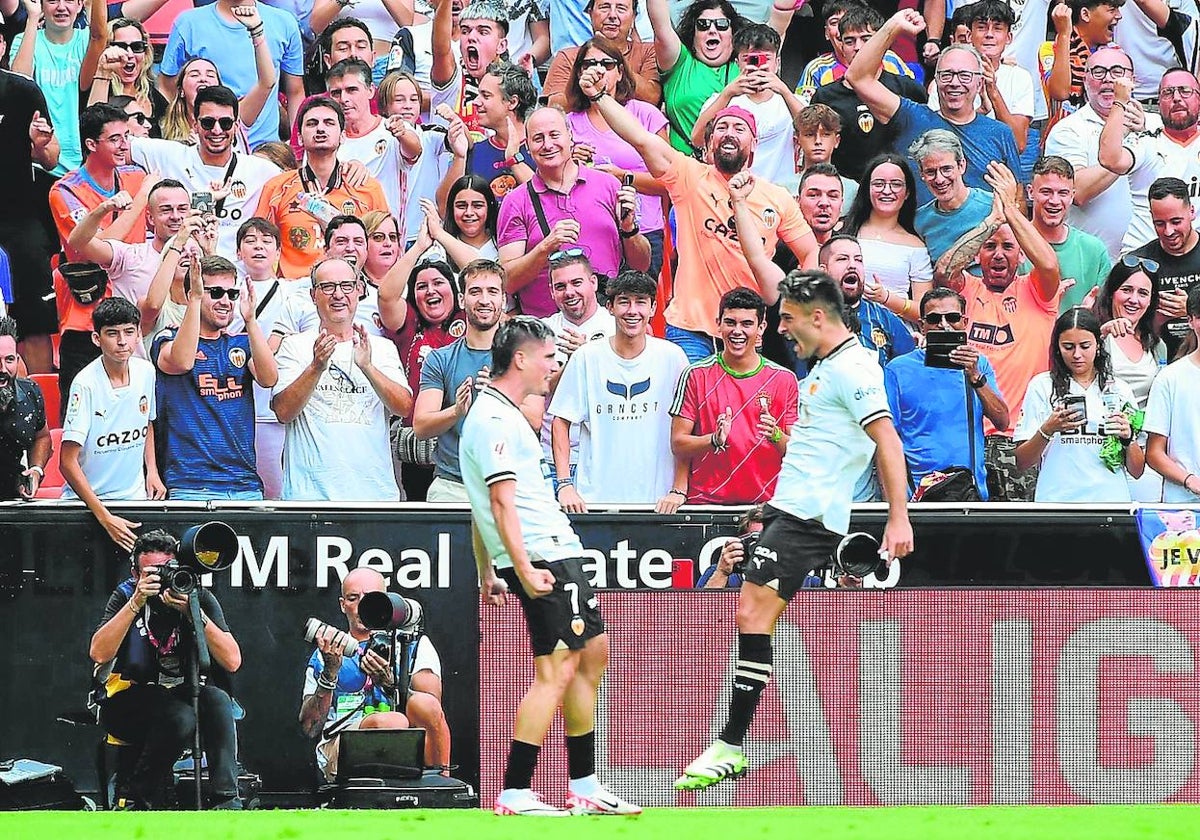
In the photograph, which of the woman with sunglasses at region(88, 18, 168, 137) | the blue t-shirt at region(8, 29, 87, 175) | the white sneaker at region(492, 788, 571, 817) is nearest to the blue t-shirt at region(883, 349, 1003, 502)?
the white sneaker at region(492, 788, 571, 817)

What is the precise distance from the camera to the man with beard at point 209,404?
950cm

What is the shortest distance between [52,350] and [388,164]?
2500 millimetres

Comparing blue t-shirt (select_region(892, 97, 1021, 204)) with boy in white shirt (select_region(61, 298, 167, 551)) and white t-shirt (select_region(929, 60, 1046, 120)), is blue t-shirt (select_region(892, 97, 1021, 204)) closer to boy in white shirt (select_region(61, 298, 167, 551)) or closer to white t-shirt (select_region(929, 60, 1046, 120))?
white t-shirt (select_region(929, 60, 1046, 120))

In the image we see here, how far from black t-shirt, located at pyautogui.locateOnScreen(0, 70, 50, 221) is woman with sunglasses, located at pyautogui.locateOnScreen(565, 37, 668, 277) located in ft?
11.7

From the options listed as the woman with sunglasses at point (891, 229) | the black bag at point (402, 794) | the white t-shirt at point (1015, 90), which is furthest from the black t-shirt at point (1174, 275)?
the black bag at point (402, 794)

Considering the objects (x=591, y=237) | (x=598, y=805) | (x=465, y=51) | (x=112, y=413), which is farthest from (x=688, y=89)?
(x=598, y=805)

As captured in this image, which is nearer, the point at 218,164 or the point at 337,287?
the point at 337,287

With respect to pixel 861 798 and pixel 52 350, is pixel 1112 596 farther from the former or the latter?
pixel 52 350

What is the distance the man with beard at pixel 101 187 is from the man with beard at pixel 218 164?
0.68ft

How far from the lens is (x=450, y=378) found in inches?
378

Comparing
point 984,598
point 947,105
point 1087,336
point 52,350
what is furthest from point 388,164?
point 984,598

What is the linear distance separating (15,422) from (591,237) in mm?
3636

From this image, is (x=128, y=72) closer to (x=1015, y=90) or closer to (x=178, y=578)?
(x=178, y=578)

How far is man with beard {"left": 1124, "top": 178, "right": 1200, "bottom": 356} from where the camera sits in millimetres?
10750
